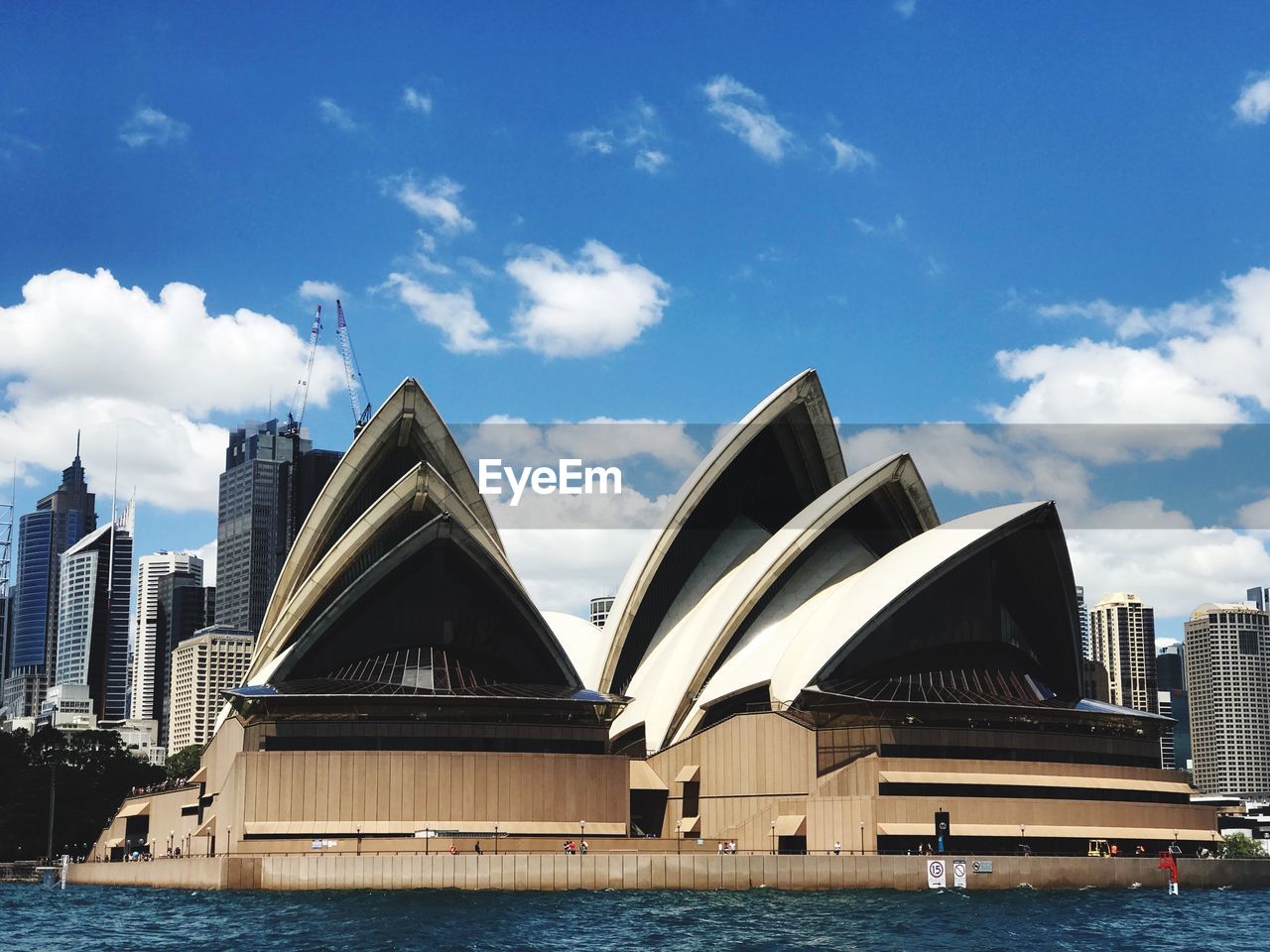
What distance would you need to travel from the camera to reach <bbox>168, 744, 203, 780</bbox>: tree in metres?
129

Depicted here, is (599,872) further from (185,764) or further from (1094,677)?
(1094,677)

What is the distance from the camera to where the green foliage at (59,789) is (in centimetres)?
9906

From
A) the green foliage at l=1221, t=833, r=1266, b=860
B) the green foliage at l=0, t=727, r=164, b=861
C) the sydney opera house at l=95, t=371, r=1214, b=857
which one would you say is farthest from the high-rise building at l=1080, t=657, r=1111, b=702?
the green foliage at l=0, t=727, r=164, b=861

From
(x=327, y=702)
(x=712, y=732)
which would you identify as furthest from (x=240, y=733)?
(x=712, y=732)

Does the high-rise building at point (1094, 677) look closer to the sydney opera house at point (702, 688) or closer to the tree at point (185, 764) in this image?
the sydney opera house at point (702, 688)

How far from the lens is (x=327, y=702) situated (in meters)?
63.7

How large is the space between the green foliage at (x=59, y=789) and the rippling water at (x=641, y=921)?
149 ft

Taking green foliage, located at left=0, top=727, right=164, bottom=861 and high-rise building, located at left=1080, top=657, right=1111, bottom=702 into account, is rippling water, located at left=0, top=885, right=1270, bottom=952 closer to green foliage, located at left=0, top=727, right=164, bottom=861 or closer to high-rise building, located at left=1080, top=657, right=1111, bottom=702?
green foliage, located at left=0, top=727, right=164, bottom=861

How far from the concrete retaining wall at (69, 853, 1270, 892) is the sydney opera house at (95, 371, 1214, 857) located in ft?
14.1

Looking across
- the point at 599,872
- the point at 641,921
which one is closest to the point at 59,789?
the point at 599,872

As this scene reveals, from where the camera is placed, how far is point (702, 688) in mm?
74312

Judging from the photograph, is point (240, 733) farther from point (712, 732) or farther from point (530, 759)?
point (712, 732)

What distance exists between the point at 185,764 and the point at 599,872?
3483 inches

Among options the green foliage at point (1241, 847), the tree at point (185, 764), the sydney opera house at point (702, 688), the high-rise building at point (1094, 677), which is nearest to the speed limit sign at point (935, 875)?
the sydney opera house at point (702, 688)
